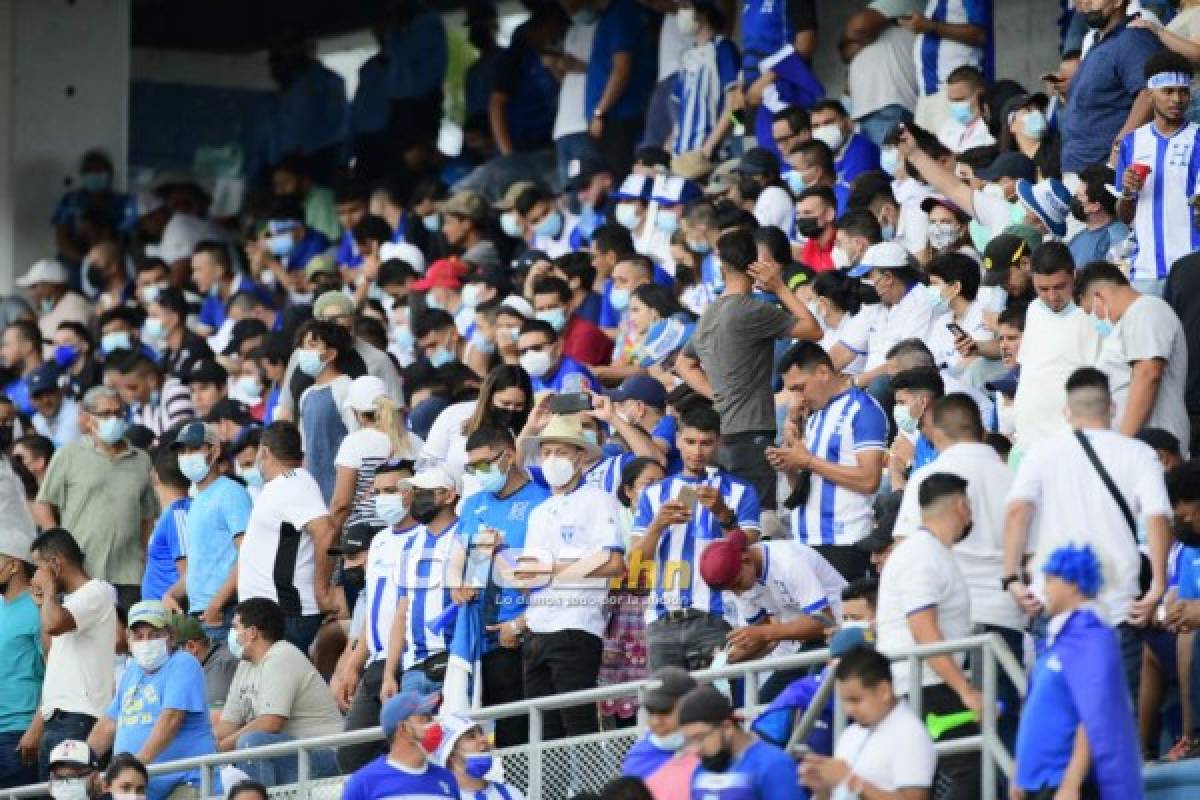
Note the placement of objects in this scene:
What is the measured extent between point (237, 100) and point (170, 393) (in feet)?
41.2

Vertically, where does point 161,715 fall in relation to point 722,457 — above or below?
below

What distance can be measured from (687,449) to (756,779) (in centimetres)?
304

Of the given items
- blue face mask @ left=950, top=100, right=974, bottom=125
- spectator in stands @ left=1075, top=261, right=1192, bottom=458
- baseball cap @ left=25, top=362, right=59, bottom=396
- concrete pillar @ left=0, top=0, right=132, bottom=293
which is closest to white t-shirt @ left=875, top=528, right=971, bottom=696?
spectator in stands @ left=1075, top=261, right=1192, bottom=458

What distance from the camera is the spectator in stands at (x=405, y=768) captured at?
11.6 meters

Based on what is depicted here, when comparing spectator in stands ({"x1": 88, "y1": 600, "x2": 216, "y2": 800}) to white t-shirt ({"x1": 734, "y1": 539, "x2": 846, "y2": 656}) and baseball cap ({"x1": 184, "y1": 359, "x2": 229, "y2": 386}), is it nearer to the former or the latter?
white t-shirt ({"x1": 734, "y1": 539, "x2": 846, "y2": 656})

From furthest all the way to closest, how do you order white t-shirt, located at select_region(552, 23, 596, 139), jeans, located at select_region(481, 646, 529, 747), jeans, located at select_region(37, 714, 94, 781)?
white t-shirt, located at select_region(552, 23, 596, 139)
jeans, located at select_region(37, 714, 94, 781)
jeans, located at select_region(481, 646, 529, 747)

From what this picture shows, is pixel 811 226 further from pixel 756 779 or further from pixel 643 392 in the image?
pixel 756 779

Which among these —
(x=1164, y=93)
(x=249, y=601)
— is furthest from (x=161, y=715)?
(x=1164, y=93)

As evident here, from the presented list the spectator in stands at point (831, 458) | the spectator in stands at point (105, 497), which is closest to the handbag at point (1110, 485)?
the spectator in stands at point (831, 458)

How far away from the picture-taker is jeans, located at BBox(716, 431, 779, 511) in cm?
1469

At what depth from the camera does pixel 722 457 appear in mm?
14688

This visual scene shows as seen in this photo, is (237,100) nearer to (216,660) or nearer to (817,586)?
(216,660)

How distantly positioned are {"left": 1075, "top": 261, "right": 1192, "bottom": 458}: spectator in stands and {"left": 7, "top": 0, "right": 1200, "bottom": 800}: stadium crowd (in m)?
0.03

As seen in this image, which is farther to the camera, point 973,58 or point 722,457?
point 973,58
